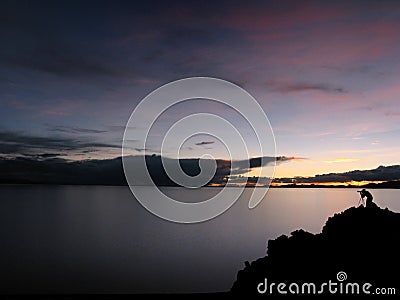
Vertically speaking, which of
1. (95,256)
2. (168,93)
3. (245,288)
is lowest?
(95,256)

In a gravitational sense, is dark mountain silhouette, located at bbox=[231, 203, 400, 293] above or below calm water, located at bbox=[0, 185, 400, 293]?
above

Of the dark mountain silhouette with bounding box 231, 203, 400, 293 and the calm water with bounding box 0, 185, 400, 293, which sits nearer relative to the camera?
the dark mountain silhouette with bounding box 231, 203, 400, 293

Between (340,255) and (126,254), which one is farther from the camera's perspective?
(126,254)

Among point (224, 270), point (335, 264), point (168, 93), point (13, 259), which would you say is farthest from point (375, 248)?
point (13, 259)

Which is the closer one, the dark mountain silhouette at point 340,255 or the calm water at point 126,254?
the dark mountain silhouette at point 340,255

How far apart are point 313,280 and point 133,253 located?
16657 mm

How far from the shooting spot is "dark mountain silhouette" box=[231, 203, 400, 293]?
272 inches

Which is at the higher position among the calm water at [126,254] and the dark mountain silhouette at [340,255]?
the dark mountain silhouette at [340,255]

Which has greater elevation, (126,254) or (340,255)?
(340,255)

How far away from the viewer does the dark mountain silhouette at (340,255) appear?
22.6 ft

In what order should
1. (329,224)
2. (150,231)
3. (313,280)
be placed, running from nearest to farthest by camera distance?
(313,280) → (329,224) → (150,231)

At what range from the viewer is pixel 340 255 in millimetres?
7293

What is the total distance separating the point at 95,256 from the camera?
21.8m

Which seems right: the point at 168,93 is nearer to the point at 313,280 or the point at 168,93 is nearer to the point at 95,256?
the point at 313,280
